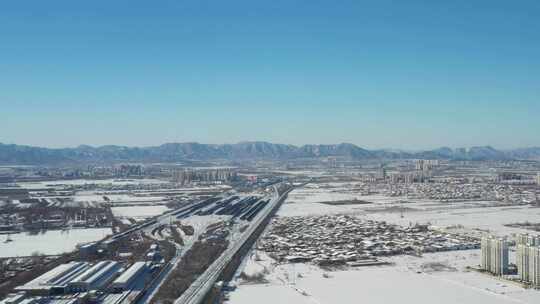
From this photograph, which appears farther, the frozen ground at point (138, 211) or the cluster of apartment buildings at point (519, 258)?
the frozen ground at point (138, 211)

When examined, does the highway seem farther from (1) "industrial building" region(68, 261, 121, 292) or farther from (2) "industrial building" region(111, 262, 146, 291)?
(1) "industrial building" region(68, 261, 121, 292)

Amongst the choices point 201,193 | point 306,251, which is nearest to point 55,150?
point 201,193

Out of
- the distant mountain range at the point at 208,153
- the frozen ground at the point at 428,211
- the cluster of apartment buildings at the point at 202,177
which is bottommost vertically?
the frozen ground at the point at 428,211

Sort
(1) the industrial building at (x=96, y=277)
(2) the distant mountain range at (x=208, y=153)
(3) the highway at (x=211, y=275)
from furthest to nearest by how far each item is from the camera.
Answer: (2) the distant mountain range at (x=208, y=153) < (1) the industrial building at (x=96, y=277) < (3) the highway at (x=211, y=275)

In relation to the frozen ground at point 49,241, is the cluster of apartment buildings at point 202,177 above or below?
above

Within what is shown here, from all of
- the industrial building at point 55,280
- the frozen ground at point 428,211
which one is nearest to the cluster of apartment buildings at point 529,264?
the frozen ground at point 428,211

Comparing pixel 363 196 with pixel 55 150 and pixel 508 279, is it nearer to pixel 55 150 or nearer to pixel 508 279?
pixel 508 279

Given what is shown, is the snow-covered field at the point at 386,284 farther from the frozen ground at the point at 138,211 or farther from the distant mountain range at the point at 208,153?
the distant mountain range at the point at 208,153

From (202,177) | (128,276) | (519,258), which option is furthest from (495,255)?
(202,177)
